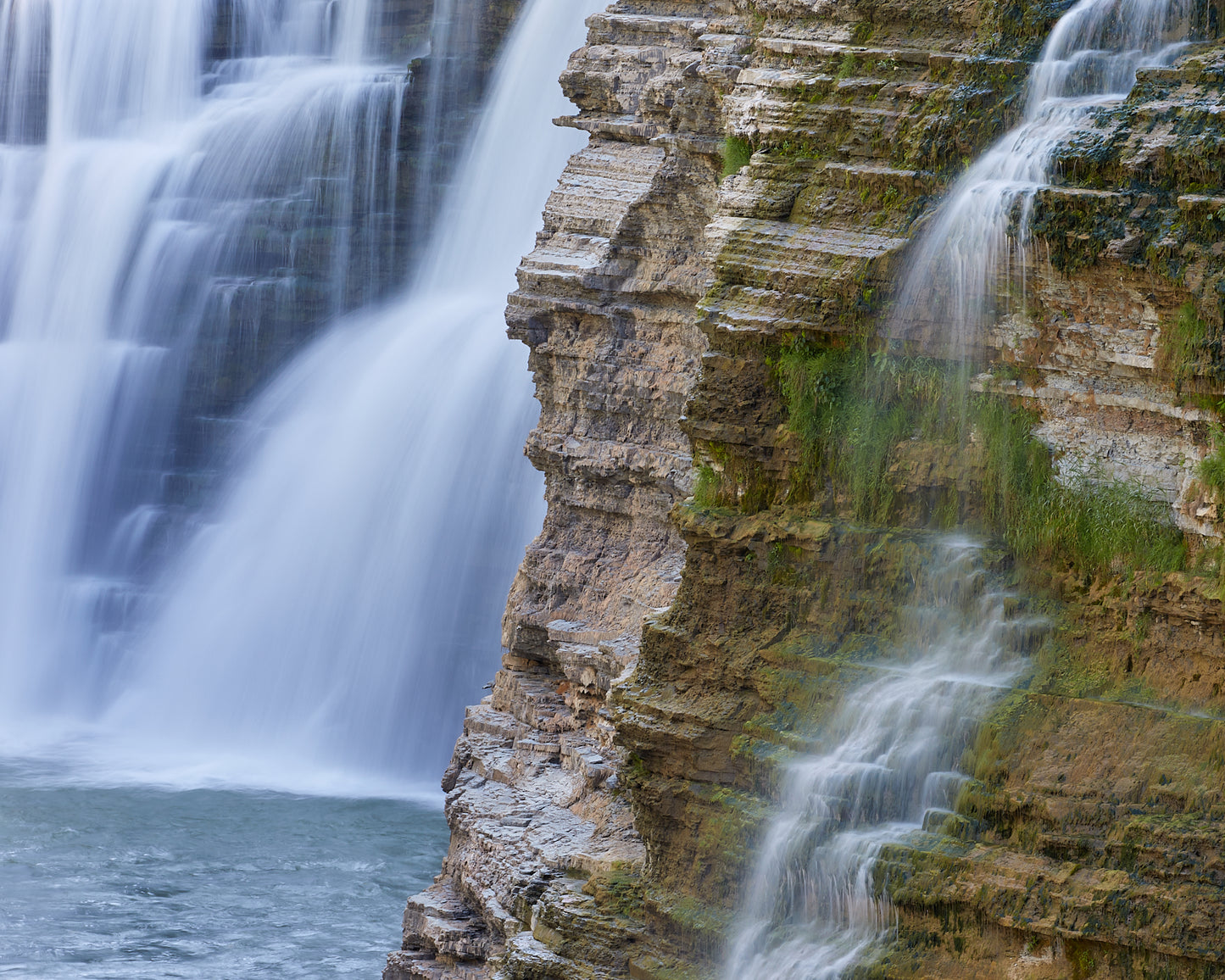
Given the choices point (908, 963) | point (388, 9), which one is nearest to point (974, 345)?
point (908, 963)

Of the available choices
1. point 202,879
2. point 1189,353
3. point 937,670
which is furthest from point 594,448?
point 1189,353

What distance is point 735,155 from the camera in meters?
9.67

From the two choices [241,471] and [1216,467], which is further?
[241,471]

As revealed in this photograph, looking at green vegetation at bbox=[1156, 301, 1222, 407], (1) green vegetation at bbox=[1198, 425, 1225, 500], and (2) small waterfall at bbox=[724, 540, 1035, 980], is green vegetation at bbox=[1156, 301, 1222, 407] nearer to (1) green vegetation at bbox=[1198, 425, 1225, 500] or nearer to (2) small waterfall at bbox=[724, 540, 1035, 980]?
(1) green vegetation at bbox=[1198, 425, 1225, 500]

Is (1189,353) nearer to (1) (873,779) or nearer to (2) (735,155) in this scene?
(1) (873,779)

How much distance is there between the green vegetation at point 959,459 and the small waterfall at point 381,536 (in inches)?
358

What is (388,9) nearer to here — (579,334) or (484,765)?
(579,334)

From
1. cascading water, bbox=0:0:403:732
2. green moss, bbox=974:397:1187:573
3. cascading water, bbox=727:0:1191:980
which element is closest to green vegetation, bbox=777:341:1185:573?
green moss, bbox=974:397:1187:573

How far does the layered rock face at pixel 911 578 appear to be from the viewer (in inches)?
257

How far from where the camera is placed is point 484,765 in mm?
11695

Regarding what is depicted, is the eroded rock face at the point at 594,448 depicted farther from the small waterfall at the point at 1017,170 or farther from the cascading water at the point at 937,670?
the small waterfall at the point at 1017,170

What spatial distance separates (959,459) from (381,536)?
37.2 ft

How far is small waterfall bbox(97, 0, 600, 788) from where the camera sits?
17.3 meters

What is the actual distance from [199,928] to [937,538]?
8325 mm
